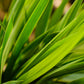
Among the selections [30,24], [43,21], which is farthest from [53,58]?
[43,21]

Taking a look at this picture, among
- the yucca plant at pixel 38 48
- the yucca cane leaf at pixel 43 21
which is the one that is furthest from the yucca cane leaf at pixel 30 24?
the yucca cane leaf at pixel 43 21

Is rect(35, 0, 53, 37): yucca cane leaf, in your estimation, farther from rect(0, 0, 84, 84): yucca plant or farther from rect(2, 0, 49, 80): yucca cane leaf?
rect(2, 0, 49, 80): yucca cane leaf

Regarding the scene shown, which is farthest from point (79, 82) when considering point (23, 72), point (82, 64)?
point (23, 72)

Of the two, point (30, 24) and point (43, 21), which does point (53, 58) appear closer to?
point (30, 24)

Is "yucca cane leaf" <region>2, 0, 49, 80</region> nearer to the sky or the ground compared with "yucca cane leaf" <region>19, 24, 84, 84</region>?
nearer to the sky

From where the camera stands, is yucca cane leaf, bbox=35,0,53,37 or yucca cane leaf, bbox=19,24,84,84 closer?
yucca cane leaf, bbox=19,24,84,84

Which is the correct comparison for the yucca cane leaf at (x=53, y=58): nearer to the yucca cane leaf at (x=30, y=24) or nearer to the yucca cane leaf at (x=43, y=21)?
the yucca cane leaf at (x=30, y=24)

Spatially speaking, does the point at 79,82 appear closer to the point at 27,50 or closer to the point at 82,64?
the point at 82,64

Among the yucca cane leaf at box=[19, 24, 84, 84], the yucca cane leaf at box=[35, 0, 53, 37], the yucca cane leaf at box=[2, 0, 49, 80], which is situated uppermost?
the yucca cane leaf at box=[35, 0, 53, 37]

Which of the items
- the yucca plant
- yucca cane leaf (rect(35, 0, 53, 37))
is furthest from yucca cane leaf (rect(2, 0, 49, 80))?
yucca cane leaf (rect(35, 0, 53, 37))
